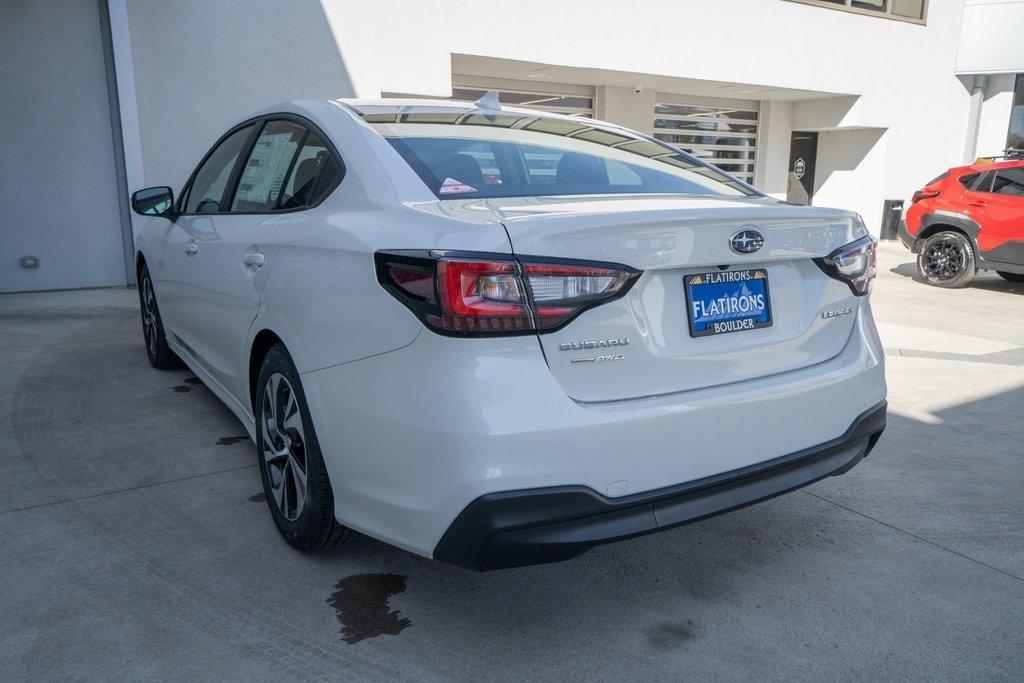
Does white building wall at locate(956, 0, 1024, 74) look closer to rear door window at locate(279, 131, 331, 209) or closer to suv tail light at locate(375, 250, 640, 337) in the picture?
rear door window at locate(279, 131, 331, 209)

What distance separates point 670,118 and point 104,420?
1241cm

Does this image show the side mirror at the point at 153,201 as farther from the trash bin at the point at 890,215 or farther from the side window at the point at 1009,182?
the trash bin at the point at 890,215

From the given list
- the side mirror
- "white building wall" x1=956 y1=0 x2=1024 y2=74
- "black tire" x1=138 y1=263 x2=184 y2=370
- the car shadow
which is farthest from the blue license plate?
"white building wall" x1=956 y1=0 x2=1024 y2=74

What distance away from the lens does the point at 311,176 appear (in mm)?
2816

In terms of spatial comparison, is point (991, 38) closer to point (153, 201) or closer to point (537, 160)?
point (537, 160)

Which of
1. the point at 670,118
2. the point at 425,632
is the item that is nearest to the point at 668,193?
the point at 425,632

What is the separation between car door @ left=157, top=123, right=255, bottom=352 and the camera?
147 inches

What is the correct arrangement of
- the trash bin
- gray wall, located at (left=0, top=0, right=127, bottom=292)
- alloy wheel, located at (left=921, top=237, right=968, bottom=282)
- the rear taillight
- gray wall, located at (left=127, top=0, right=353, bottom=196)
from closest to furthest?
the rear taillight < gray wall, located at (left=0, top=0, right=127, bottom=292) < gray wall, located at (left=127, top=0, right=353, bottom=196) < alloy wheel, located at (left=921, top=237, right=968, bottom=282) < the trash bin

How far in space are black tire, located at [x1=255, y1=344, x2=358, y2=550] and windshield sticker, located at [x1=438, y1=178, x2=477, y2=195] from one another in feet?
2.54

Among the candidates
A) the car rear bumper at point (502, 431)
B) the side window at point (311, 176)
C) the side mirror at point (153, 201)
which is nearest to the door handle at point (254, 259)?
the side window at point (311, 176)

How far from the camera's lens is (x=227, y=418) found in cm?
437

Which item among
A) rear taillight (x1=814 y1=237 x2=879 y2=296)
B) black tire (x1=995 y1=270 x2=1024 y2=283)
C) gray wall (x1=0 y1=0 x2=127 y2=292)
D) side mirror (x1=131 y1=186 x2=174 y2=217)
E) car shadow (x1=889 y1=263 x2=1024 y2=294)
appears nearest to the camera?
rear taillight (x1=814 y1=237 x2=879 y2=296)

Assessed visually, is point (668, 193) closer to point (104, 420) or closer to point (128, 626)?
point (128, 626)

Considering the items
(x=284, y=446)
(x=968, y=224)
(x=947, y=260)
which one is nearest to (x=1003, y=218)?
(x=968, y=224)
